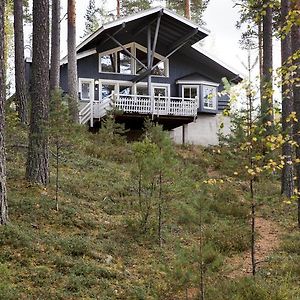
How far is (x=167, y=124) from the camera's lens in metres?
23.3

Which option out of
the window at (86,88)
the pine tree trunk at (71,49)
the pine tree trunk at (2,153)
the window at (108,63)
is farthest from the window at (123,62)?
the pine tree trunk at (2,153)

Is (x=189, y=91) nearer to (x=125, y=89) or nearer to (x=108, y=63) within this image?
(x=125, y=89)

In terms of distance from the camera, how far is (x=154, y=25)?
942 inches

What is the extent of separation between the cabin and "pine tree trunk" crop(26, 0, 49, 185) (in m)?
10.1

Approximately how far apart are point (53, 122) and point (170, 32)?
16362 mm

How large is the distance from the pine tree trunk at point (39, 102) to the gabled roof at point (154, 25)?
11.3 m

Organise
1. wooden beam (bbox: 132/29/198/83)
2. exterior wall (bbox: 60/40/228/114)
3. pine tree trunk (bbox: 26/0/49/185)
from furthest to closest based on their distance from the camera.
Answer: exterior wall (bbox: 60/40/228/114), wooden beam (bbox: 132/29/198/83), pine tree trunk (bbox: 26/0/49/185)

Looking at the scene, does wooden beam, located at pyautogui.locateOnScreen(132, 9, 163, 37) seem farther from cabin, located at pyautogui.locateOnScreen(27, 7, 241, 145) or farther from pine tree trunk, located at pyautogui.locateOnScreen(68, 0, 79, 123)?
pine tree trunk, located at pyautogui.locateOnScreen(68, 0, 79, 123)

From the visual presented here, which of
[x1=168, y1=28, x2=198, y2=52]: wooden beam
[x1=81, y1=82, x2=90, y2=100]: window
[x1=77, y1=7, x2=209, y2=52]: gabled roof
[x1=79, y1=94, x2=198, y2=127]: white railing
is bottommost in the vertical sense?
[x1=79, y1=94, x2=198, y2=127]: white railing

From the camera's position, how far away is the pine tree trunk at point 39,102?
1038 cm

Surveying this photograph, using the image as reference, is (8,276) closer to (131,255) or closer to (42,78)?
(131,255)

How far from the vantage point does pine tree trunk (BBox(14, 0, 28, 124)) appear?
16875 mm

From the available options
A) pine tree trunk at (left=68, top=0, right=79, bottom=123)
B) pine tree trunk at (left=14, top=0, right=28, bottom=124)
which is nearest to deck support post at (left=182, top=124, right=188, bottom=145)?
pine tree trunk at (left=68, top=0, right=79, bottom=123)

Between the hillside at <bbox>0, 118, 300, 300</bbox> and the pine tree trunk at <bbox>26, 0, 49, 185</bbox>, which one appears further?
the pine tree trunk at <bbox>26, 0, 49, 185</bbox>
